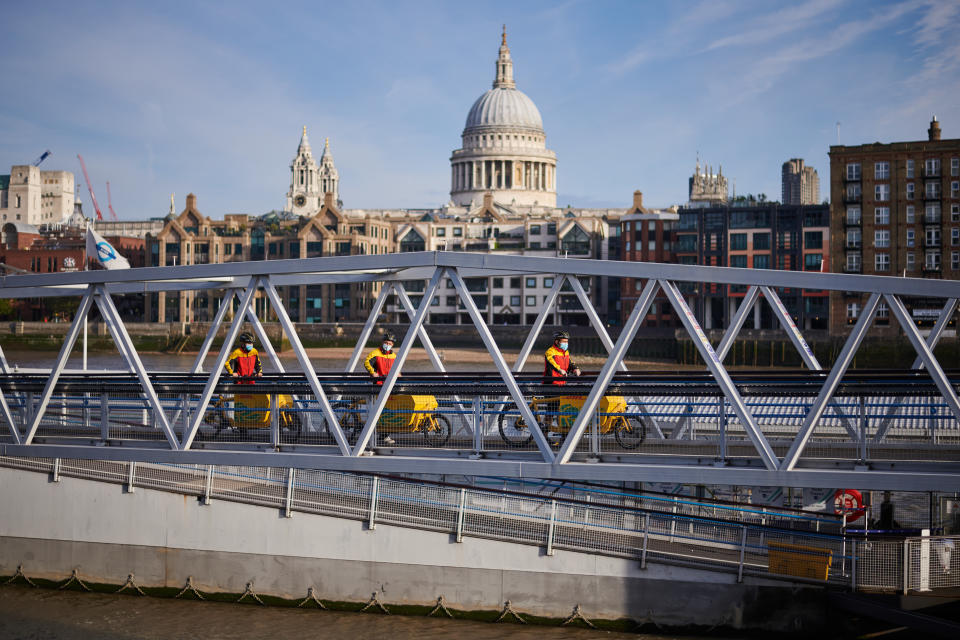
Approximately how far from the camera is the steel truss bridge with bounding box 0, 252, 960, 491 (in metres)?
12.9

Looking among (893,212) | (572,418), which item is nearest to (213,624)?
(572,418)

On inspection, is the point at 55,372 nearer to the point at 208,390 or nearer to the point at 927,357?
the point at 208,390

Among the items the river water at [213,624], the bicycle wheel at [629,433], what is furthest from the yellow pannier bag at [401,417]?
the river water at [213,624]

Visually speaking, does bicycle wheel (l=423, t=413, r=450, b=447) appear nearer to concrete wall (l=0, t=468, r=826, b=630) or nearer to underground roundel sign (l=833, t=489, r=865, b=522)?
concrete wall (l=0, t=468, r=826, b=630)

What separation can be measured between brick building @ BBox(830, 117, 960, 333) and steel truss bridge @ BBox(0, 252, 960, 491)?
262 ft

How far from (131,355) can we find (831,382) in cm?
1052

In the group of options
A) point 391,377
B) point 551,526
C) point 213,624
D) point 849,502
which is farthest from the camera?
point 849,502

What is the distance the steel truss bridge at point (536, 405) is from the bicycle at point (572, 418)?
1.3 inches

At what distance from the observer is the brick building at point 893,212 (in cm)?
9012

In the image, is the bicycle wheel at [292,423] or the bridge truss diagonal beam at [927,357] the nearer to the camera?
the bridge truss diagonal beam at [927,357]

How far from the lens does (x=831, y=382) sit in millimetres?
12406

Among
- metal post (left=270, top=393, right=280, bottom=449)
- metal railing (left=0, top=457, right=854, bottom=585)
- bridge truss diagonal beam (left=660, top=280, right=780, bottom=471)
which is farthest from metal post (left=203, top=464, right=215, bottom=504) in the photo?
bridge truss diagonal beam (left=660, top=280, right=780, bottom=471)

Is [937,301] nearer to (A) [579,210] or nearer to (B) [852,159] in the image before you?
(B) [852,159]

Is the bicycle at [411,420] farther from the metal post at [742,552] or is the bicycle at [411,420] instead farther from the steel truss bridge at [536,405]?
the metal post at [742,552]
